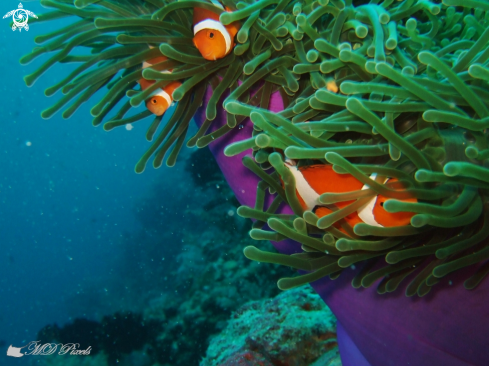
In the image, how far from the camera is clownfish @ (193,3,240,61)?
1.20 metres

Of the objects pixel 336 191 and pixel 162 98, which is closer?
pixel 336 191

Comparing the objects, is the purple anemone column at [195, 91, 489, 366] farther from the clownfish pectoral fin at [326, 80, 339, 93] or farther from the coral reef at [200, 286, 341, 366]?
the coral reef at [200, 286, 341, 366]

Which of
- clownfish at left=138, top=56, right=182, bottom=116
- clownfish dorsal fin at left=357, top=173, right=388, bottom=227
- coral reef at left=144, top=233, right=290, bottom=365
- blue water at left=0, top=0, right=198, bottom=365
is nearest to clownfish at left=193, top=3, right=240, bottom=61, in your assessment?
clownfish at left=138, top=56, right=182, bottom=116

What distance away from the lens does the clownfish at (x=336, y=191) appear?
0.92 meters

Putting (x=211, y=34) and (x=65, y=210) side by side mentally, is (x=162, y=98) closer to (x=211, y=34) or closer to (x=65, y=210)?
(x=211, y=34)

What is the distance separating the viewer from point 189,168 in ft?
26.4

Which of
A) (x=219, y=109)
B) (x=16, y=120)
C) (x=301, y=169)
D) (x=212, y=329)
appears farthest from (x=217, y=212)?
(x=16, y=120)

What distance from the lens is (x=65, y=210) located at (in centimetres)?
2575

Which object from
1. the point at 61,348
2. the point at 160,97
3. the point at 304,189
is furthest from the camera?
the point at 61,348

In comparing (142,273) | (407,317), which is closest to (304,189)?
(407,317)

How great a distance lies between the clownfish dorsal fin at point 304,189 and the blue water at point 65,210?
849 centimetres

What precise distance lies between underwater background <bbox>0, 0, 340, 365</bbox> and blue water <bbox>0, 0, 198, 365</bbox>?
7 centimetres

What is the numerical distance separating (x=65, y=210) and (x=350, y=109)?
2814cm

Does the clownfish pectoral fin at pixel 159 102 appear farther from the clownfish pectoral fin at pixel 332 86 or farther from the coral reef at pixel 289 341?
the coral reef at pixel 289 341
